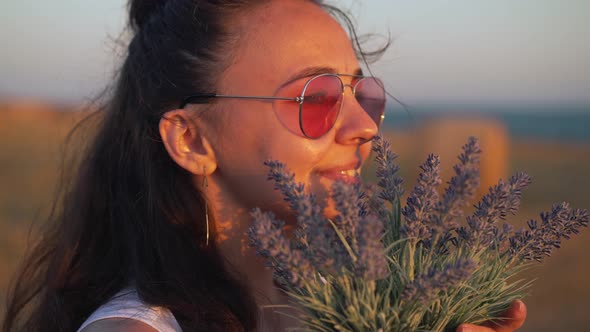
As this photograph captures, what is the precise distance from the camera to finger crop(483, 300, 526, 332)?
67.8 inches

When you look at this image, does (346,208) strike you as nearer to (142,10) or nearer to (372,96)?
(372,96)

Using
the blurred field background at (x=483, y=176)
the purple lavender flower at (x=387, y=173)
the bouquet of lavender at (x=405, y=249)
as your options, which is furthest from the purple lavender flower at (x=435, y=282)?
the blurred field background at (x=483, y=176)

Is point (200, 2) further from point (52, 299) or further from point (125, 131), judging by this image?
point (52, 299)

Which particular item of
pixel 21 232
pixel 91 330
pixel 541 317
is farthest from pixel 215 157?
pixel 21 232

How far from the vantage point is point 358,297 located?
4.65ft

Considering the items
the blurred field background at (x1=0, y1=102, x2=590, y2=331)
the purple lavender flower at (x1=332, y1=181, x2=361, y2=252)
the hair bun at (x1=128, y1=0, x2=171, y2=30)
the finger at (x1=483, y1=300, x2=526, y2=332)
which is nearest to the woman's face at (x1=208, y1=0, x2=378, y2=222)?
the hair bun at (x1=128, y1=0, x2=171, y2=30)

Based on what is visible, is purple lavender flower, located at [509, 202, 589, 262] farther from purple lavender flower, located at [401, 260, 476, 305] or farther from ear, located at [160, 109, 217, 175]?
ear, located at [160, 109, 217, 175]

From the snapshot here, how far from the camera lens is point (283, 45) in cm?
258

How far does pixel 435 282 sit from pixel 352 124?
4.53ft

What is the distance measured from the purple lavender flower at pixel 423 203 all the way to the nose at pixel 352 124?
1.01 m

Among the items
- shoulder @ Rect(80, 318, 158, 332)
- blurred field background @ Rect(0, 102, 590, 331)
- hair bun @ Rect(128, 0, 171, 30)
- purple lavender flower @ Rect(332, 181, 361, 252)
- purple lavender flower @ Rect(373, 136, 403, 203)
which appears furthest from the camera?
blurred field background @ Rect(0, 102, 590, 331)

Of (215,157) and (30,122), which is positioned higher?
(215,157)

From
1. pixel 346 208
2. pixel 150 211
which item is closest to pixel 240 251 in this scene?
pixel 150 211

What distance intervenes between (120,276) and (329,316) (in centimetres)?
150
